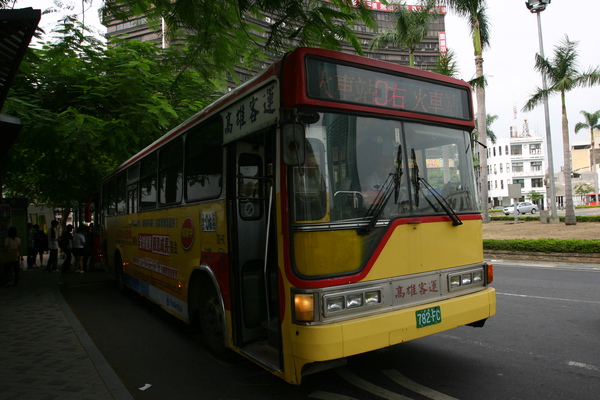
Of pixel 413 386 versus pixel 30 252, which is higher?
pixel 30 252

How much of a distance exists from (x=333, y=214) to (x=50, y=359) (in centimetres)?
412

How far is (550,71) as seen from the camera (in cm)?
2217

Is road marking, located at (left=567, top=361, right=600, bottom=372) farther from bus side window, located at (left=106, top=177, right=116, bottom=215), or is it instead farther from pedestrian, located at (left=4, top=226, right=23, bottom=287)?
pedestrian, located at (left=4, top=226, right=23, bottom=287)

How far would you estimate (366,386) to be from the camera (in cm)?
419

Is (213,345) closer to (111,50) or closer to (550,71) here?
(111,50)

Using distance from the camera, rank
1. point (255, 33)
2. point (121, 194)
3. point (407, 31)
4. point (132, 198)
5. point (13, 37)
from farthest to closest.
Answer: point (407, 31) → point (121, 194) → point (132, 198) → point (255, 33) → point (13, 37)

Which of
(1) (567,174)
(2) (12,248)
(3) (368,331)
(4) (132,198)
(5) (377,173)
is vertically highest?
(1) (567,174)

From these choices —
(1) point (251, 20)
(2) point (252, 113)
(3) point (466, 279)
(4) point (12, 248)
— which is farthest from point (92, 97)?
(3) point (466, 279)

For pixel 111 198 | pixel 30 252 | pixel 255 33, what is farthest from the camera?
pixel 30 252

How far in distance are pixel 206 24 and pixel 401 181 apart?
2758 millimetres

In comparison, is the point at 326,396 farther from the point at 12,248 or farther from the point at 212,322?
the point at 12,248

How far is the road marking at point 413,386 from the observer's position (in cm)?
388

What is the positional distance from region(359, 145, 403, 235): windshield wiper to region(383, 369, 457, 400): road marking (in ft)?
5.27

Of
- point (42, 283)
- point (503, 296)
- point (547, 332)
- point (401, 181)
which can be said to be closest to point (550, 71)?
point (503, 296)
